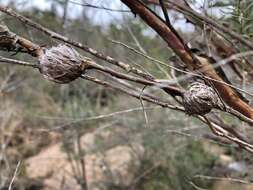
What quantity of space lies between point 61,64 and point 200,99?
0.93 ft

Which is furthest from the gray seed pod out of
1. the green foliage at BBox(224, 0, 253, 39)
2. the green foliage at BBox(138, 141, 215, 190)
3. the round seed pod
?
the green foliage at BBox(138, 141, 215, 190)

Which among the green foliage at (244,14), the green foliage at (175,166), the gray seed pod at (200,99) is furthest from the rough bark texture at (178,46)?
the green foliage at (175,166)

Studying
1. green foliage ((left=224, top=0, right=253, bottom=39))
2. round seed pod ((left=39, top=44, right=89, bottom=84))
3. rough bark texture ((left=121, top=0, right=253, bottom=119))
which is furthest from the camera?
green foliage ((left=224, top=0, right=253, bottom=39))

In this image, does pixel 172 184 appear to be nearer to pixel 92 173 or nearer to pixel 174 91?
pixel 92 173

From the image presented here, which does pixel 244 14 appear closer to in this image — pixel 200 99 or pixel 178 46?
pixel 178 46

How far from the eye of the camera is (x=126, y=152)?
23.4ft

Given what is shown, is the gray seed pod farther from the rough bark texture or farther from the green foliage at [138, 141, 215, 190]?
the green foliage at [138, 141, 215, 190]

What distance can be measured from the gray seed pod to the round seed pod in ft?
0.71

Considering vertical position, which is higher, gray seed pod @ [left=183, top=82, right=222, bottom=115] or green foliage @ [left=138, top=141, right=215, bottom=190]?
gray seed pod @ [left=183, top=82, right=222, bottom=115]

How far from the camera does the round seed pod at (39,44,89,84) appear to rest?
1151mm

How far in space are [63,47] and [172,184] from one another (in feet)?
16.7

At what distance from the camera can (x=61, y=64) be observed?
115 cm

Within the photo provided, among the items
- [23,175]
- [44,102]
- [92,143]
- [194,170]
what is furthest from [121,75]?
[44,102]

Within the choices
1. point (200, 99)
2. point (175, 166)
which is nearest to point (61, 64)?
point (200, 99)
